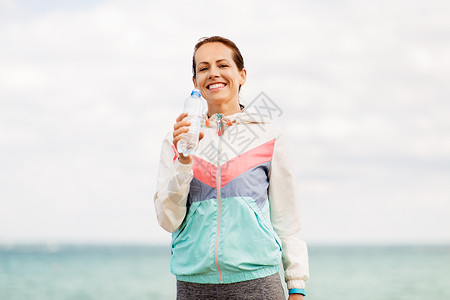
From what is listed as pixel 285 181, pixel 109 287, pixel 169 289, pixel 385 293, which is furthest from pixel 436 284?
pixel 285 181

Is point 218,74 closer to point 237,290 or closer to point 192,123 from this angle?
point 192,123

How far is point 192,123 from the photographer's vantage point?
2.48m

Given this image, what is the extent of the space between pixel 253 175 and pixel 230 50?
723 millimetres

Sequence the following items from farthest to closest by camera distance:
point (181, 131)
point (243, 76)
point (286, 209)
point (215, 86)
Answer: point (243, 76) → point (215, 86) → point (286, 209) → point (181, 131)

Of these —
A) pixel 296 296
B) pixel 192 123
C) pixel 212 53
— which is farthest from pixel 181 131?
pixel 296 296

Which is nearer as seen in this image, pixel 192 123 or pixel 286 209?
pixel 192 123

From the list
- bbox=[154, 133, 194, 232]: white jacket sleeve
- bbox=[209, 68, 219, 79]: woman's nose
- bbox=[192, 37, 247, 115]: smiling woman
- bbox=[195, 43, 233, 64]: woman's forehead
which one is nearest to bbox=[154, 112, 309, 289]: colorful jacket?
bbox=[154, 133, 194, 232]: white jacket sleeve

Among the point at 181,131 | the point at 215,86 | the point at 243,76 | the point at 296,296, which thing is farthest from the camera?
the point at 243,76

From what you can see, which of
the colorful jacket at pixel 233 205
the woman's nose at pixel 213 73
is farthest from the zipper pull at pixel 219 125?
the woman's nose at pixel 213 73

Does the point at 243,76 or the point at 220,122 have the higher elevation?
the point at 243,76

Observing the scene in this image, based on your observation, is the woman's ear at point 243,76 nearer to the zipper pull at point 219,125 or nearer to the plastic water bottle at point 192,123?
the zipper pull at point 219,125

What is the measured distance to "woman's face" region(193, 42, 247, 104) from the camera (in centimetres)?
270

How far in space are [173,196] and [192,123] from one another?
14.4 inches

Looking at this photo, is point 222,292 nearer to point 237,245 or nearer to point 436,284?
point 237,245
